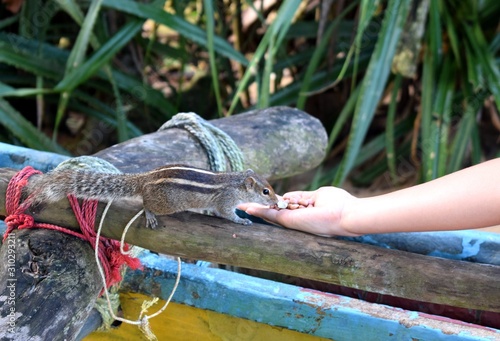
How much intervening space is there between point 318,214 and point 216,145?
41 centimetres

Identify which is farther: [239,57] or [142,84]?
[142,84]

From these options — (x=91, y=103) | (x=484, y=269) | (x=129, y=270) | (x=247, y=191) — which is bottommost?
(x=91, y=103)

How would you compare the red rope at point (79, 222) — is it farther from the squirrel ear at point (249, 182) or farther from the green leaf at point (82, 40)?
the green leaf at point (82, 40)

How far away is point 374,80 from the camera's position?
6.99 feet

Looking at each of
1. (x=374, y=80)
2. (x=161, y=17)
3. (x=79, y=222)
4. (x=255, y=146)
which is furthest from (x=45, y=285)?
(x=161, y=17)

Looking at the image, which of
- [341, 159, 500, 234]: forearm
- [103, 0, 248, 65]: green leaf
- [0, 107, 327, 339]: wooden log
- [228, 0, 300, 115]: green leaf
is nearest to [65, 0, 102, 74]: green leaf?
[103, 0, 248, 65]: green leaf

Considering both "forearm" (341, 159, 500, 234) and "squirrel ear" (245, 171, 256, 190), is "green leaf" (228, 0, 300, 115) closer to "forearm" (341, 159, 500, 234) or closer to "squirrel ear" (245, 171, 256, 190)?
"squirrel ear" (245, 171, 256, 190)

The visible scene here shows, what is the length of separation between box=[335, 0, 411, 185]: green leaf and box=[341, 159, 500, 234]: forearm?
41.2 inches

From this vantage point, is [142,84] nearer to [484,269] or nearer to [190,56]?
[190,56]

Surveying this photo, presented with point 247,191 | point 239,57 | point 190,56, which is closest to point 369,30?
point 239,57

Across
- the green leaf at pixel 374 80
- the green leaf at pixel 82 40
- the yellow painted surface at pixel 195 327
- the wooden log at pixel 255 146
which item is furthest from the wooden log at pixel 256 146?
the green leaf at pixel 82 40

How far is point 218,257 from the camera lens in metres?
1.03

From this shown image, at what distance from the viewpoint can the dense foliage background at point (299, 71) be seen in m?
2.17

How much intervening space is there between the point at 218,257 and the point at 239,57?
1.64 metres
